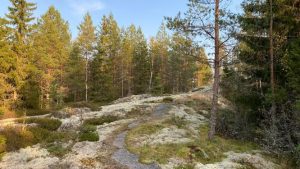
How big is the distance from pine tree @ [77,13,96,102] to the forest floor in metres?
25.7

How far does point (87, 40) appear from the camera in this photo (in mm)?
49656

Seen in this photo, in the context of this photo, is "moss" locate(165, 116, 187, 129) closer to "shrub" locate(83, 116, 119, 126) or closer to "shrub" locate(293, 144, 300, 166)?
"shrub" locate(83, 116, 119, 126)

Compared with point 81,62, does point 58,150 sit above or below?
below

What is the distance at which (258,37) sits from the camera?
20469 millimetres

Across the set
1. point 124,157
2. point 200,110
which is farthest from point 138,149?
point 200,110

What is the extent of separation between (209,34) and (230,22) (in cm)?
148

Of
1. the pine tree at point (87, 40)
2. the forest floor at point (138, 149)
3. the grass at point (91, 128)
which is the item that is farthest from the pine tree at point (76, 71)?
the forest floor at point (138, 149)

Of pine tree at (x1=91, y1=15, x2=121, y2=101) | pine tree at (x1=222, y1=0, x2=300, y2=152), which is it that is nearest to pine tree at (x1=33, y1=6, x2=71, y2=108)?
pine tree at (x1=91, y1=15, x2=121, y2=101)

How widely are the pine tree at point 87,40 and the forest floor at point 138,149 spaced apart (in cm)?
2569

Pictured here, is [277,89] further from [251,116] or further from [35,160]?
[35,160]

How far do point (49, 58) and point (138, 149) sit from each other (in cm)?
2971

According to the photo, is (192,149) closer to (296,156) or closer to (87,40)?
(296,156)

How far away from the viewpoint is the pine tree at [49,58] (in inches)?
1578

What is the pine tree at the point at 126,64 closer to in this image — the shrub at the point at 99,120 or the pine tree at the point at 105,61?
the pine tree at the point at 105,61
